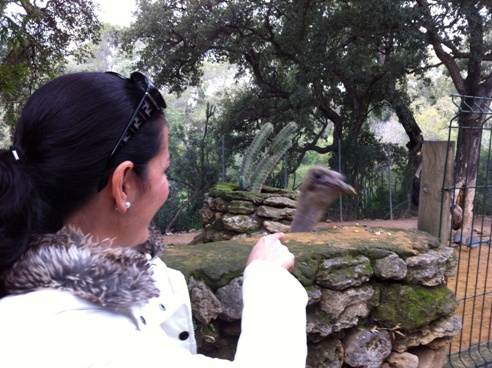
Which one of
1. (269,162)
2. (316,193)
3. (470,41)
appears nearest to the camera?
(316,193)

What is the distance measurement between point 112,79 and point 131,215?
27cm

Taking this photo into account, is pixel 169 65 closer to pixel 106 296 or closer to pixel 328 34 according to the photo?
pixel 328 34

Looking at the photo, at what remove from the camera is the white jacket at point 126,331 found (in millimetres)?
620

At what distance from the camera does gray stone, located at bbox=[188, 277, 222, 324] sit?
177cm

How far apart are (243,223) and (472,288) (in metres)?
2.91

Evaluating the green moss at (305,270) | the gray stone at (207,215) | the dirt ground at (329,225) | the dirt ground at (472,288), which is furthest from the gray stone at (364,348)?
the dirt ground at (329,225)

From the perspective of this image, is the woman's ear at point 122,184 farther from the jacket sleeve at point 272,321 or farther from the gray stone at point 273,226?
the gray stone at point 273,226

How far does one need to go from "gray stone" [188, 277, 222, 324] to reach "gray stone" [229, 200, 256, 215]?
3945 millimetres

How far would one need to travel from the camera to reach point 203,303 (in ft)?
5.84

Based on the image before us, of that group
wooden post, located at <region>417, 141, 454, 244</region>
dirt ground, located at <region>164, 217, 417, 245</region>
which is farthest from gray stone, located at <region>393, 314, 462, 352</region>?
dirt ground, located at <region>164, 217, 417, 245</region>

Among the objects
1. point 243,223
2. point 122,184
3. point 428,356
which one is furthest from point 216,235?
point 122,184

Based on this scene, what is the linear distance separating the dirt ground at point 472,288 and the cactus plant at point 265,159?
125cm

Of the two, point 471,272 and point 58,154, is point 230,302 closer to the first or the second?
point 58,154

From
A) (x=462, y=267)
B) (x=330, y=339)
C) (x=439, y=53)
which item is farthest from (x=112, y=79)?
(x=439, y=53)
